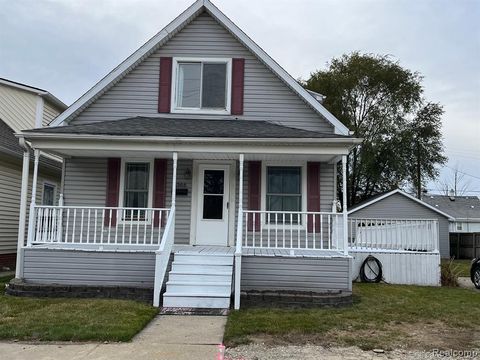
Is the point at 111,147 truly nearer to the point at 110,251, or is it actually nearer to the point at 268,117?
the point at 110,251

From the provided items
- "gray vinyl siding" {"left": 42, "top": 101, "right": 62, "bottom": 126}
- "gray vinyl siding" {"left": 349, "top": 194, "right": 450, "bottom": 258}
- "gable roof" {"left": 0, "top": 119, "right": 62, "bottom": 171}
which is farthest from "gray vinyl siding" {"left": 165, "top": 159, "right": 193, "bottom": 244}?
"gray vinyl siding" {"left": 349, "top": 194, "right": 450, "bottom": 258}

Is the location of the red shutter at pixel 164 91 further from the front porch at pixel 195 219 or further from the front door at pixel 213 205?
the front door at pixel 213 205

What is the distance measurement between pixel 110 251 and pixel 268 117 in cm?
484

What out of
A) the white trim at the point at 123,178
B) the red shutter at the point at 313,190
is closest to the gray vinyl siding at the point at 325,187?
the red shutter at the point at 313,190

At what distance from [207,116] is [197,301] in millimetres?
4909

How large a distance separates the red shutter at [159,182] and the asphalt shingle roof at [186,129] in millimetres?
953

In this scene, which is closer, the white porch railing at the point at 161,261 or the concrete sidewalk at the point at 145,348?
the concrete sidewalk at the point at 145,348

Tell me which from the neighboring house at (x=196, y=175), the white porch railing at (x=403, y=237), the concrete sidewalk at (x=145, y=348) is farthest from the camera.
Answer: the white porch railing at (x=403, y=237)

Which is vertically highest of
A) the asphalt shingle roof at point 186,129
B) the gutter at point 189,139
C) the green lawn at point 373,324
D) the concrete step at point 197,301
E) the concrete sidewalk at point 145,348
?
the asphalt shingle roof at point 186,129

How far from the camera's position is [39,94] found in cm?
1614

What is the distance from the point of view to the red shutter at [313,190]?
1042cm

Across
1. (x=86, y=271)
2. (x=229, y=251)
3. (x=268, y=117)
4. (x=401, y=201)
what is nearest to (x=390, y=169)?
A: (x=401, y=201)

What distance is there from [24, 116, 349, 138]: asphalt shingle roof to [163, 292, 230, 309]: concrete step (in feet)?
10.2

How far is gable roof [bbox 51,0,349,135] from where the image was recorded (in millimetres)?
10906
